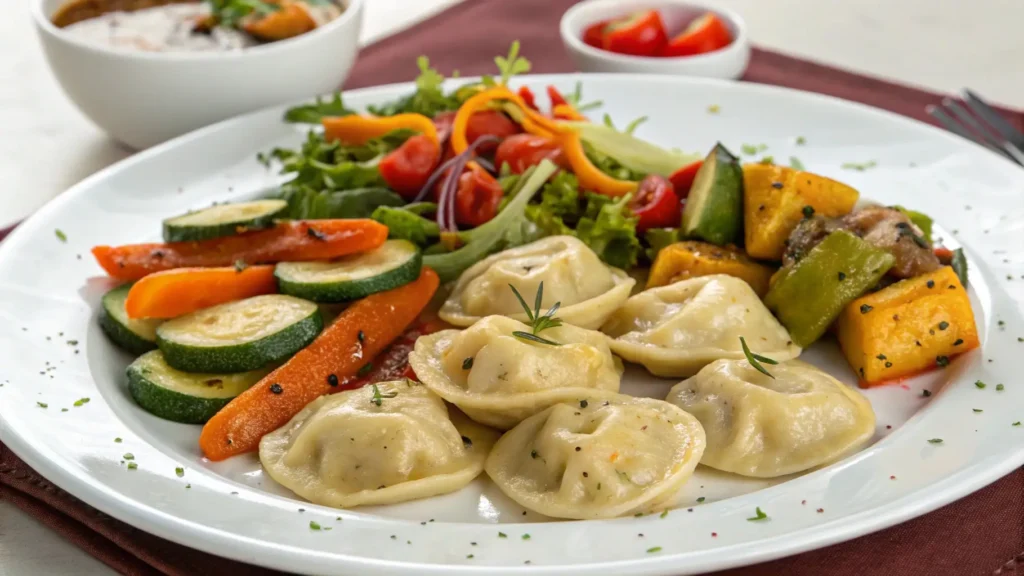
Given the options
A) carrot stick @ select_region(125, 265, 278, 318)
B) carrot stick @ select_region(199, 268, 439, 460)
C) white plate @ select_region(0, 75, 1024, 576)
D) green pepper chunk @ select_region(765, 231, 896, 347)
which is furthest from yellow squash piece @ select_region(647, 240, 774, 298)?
carrot stick @ select_region(125, 265, 278, 318)

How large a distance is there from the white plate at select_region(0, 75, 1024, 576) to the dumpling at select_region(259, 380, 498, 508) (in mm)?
72

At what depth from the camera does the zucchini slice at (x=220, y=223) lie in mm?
4598

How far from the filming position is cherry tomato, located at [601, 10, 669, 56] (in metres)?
6.89

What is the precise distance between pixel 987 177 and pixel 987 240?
1.83ft

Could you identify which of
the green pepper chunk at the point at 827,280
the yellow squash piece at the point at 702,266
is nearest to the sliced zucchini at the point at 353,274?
the yellow squash piece at the point at 702,266

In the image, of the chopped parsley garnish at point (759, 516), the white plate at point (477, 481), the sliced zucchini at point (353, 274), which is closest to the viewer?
the white plate at point (477, 481)

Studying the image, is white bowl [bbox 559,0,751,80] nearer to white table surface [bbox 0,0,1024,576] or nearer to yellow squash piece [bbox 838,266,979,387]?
white table surface [bbox 0,0,1024,576]

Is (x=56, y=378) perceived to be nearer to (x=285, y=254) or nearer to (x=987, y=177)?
(x=285, y=254)

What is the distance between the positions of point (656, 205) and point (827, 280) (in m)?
1.03

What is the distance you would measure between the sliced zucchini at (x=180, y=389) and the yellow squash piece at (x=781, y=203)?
232 centimetres

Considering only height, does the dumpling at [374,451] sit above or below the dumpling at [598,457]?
below

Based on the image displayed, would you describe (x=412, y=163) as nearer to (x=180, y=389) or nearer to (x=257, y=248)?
(x=257, y=248)

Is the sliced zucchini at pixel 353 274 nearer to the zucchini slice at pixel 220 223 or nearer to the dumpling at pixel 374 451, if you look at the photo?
the zucchini slice at pixel 220 223

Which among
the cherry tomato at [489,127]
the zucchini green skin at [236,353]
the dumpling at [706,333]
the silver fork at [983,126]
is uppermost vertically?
the silver fork at [983,126]
